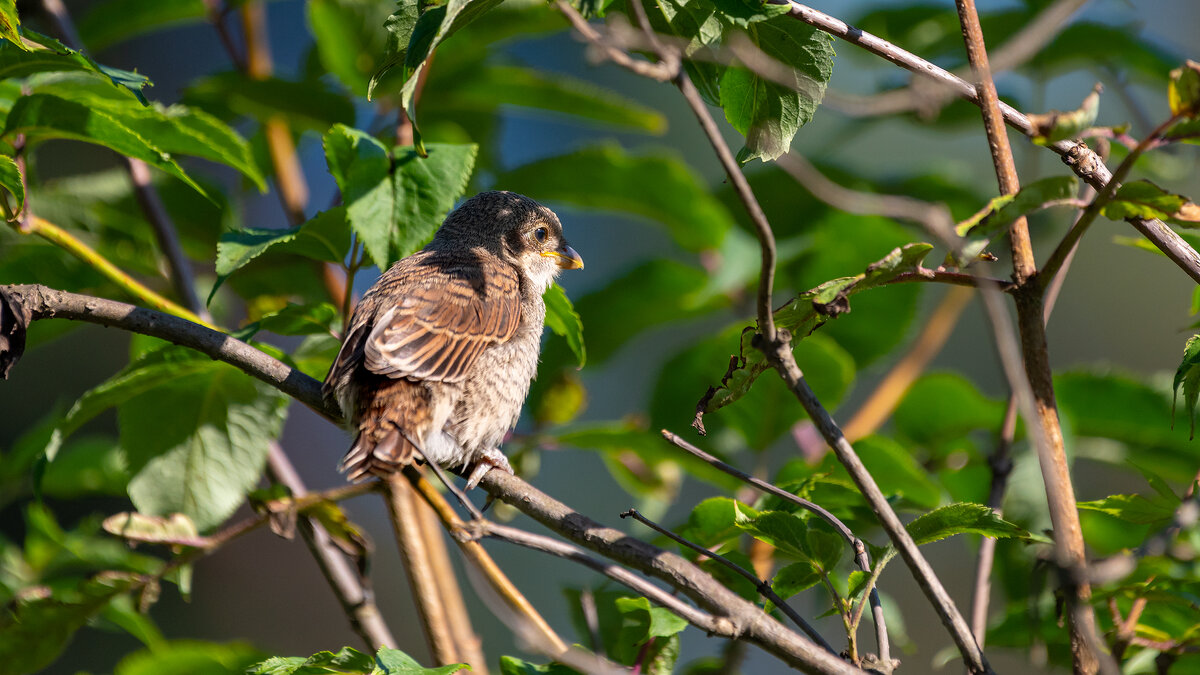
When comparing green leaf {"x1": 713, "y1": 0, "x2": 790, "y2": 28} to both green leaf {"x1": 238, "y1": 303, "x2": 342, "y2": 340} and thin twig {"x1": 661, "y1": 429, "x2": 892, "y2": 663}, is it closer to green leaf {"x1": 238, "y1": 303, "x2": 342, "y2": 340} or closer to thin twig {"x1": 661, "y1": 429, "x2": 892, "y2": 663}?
thin twig {"x1": 661, "y1": 429, "x2": 892, "y2": 663}

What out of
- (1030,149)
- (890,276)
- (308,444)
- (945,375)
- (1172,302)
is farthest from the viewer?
(1172,302)

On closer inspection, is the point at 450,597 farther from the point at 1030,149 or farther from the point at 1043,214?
the point at 1043,214

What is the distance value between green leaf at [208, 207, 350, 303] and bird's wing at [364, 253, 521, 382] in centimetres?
31

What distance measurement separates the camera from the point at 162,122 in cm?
214

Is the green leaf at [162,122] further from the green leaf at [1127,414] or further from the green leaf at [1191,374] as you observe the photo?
the green leaf at [1127,414]

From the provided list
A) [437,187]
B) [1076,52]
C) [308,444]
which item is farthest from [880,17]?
[308,444]

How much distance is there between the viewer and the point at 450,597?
2.29 meters

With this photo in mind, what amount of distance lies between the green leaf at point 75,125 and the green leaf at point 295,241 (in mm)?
152

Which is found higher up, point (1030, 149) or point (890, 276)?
point (1030, 149)

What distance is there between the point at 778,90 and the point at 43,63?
1444 millimetres

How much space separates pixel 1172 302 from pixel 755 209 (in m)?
7.30

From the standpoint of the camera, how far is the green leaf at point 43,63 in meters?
1.87

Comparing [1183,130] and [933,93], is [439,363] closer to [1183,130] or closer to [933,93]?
[933,93]

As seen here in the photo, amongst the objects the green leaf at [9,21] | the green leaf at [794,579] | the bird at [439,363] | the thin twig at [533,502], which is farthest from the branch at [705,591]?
the green leaf at [9,21]
